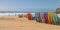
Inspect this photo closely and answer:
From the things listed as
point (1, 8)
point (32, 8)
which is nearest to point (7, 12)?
point (1, 8)

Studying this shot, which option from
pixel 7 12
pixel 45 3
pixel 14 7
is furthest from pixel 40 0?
pixel 7 12

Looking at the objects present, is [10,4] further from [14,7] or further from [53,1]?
[53,1]

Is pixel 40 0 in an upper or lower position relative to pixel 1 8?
upper

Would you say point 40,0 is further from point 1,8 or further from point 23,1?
point 1,8

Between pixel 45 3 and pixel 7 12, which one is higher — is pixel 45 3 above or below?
above

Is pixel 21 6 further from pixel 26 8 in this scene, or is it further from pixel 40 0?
pixel 40 0

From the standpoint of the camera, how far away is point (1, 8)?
226cm

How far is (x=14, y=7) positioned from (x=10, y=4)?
0.32 feet

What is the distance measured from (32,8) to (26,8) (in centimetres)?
11

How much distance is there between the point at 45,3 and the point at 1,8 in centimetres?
81

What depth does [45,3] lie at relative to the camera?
2309 mm

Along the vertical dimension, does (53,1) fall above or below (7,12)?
above

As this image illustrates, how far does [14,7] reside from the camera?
2.29m

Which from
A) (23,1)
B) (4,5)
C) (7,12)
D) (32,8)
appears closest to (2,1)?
(4,5)
